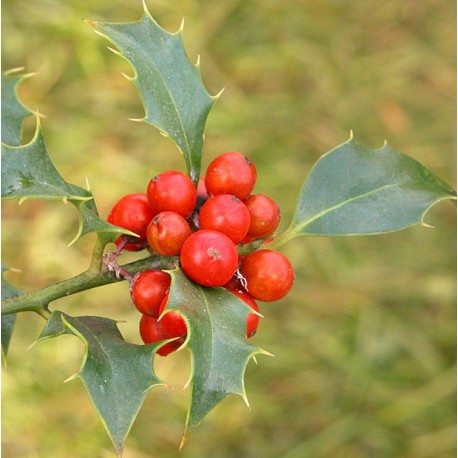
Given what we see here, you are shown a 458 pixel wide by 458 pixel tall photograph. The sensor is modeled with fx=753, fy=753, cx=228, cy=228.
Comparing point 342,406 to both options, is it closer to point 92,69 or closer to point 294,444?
point 294,444

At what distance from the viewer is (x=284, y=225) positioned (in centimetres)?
343

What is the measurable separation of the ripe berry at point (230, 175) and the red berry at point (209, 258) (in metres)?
0.11

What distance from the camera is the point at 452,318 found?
10.9 ft

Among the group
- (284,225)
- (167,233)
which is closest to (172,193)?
(167,233)

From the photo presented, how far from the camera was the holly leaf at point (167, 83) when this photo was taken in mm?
1129

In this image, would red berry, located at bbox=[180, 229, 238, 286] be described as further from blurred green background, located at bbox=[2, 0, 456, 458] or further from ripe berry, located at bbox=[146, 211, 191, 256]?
blurred green background, located at bbox=[2, 0, 456, 458]

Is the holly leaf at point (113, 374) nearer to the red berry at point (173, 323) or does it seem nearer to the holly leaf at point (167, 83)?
the red berry at point (173, 323)

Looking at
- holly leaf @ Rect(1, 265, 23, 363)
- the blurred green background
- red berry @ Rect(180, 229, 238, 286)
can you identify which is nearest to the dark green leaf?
holly leaf @ Rect(1, 265, 23, 363)

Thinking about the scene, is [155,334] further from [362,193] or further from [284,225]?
[284,225]

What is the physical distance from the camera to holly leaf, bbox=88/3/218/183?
1.13 m

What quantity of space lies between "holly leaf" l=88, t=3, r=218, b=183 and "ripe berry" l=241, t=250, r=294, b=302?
0.18 metres

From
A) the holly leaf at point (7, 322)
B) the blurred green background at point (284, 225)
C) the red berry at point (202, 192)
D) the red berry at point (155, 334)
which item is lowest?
the blurred green background at point (284, 225)

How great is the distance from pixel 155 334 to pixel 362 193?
402mm

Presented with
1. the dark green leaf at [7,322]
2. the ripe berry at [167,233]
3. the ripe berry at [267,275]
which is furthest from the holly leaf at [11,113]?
the ripe berry at [267,275]
